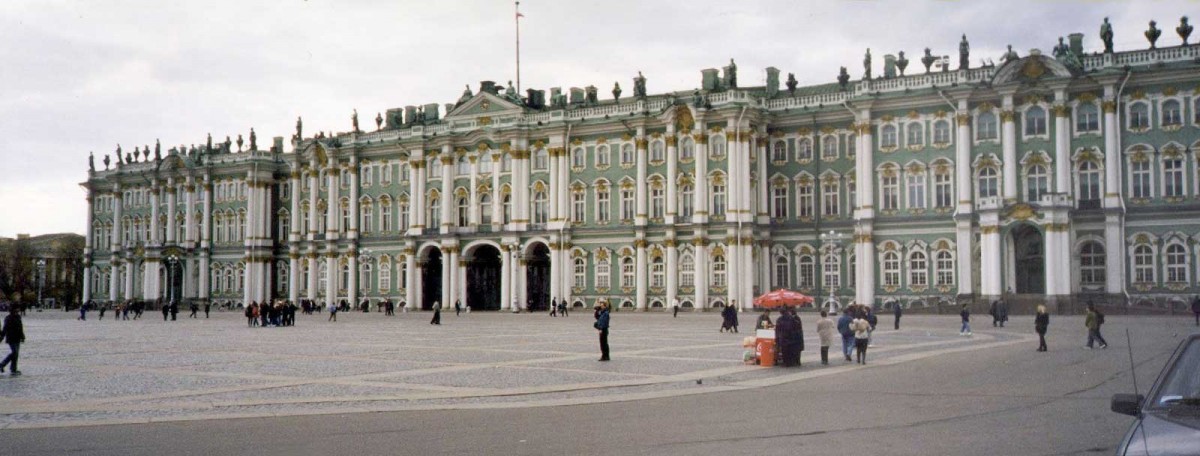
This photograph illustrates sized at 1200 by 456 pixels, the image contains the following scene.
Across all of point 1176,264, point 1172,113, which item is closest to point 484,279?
point 1176,264

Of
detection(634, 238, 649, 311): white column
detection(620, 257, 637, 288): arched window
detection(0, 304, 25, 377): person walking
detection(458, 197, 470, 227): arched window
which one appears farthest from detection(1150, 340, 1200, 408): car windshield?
detection(458, 197, 470, 227): arched window

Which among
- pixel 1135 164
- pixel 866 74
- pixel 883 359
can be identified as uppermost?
pixel 866 74

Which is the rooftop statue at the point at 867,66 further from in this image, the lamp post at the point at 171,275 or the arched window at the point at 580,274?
the lamp post at the point at 171,275

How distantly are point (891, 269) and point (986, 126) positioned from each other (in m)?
10.8

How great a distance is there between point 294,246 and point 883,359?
2975 inches

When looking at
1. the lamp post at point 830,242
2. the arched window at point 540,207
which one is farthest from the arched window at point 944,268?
the arched window at point 540,207

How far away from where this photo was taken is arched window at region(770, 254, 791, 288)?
245 ft

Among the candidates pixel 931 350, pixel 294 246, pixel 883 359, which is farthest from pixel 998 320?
pixel 294 246

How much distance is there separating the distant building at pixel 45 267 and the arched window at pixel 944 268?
10515 centimetres

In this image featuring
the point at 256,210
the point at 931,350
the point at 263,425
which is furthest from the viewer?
the point at 256,210

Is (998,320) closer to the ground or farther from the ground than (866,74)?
closer to the ground

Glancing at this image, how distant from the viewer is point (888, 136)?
70.1 meters

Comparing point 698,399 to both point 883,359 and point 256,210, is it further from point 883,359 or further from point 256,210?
point 256,210

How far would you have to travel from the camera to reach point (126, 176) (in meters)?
110
